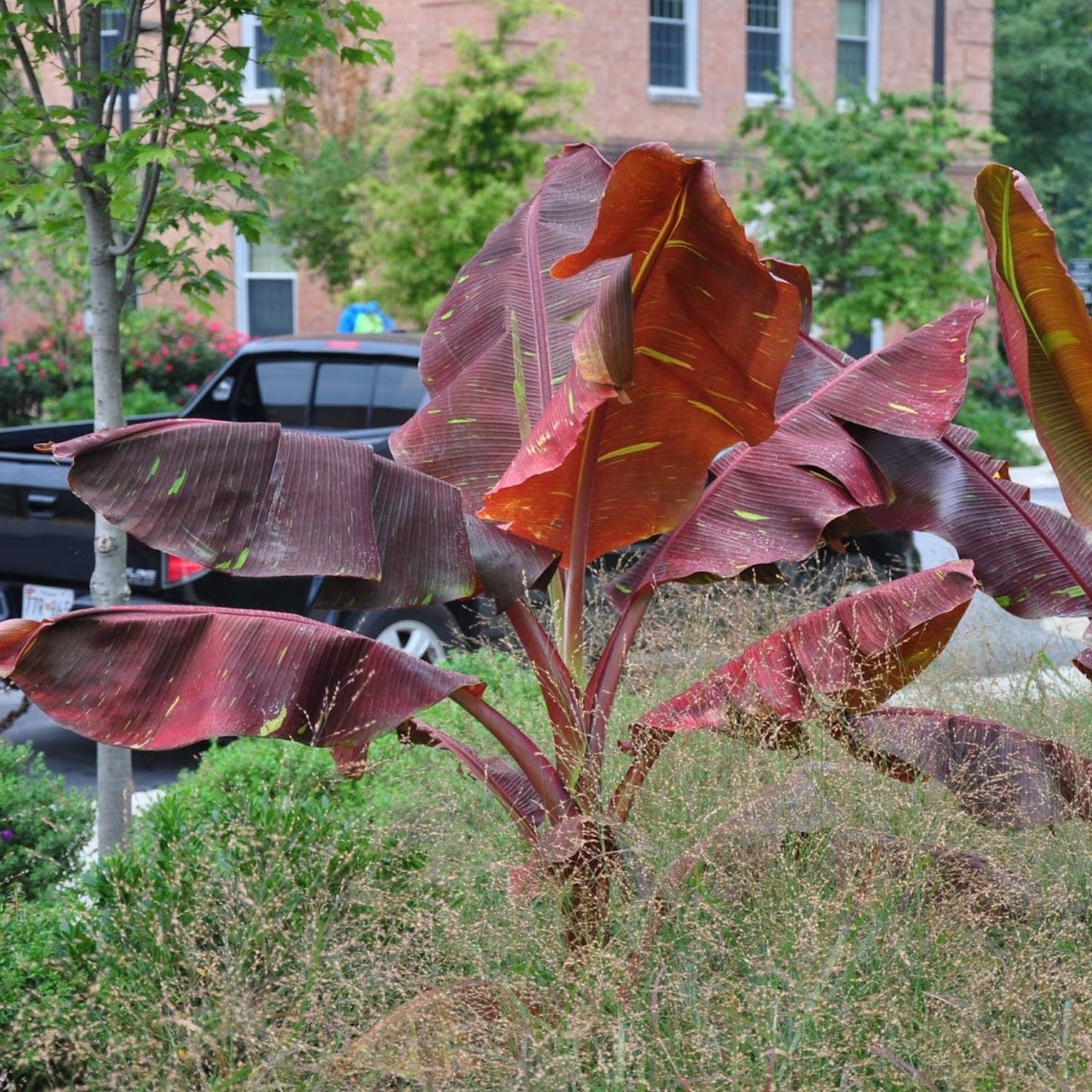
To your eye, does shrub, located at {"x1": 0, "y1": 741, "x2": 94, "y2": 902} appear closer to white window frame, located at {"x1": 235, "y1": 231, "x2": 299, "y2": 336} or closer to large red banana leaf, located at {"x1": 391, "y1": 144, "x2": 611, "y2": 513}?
large red banana leaf, located at {"x1": 391, "y1": 144, "x2": 611, "y2": 513}

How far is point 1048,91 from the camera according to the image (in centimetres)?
3975

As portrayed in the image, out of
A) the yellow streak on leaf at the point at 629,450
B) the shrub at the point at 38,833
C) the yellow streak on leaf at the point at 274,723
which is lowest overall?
the shrub at the point at 38,833

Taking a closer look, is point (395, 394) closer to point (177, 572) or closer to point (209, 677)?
point (177, 572)

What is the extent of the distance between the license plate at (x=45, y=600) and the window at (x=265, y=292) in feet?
59.7

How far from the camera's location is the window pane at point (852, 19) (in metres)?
25.6

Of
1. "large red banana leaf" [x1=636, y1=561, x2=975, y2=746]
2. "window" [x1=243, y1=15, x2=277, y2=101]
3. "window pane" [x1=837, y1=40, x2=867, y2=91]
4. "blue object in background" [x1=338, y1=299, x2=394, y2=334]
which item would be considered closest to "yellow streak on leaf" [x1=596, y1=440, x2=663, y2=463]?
"large red banana leaf" [x1=636, y1=561, x2=975, y2=746]

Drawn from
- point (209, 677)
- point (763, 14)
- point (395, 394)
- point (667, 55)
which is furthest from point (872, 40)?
point (209, 677)

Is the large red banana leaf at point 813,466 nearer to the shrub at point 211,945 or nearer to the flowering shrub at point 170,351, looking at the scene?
the shrub at point 211,945

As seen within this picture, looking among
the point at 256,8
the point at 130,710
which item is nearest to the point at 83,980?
the point at 130,710

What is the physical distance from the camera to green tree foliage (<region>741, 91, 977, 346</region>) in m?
18.3

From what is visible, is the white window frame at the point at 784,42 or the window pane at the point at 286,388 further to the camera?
the white window frame at the point at 784,42

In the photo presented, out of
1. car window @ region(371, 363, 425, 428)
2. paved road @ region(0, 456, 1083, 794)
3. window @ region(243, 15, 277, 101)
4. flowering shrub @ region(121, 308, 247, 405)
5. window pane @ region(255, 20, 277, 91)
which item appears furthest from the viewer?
window pane @ region(255, 20, 277, 91)

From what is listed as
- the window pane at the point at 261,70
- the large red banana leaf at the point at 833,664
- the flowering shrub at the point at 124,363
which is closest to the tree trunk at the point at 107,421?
the large red banana leaf at the point at 833,664

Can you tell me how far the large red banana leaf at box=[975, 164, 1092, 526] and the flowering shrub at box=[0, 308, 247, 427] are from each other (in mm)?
15709
